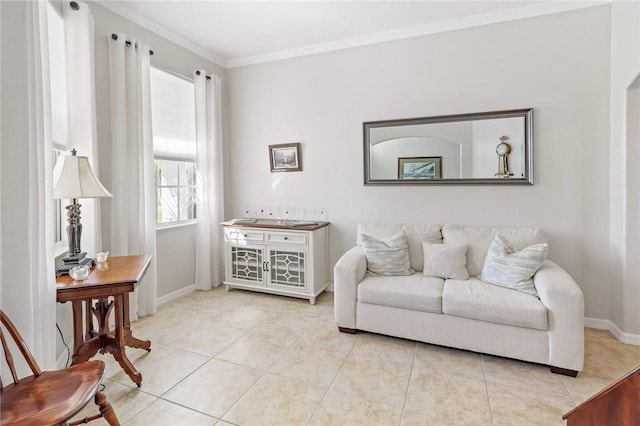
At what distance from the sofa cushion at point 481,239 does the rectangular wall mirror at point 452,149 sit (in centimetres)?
48

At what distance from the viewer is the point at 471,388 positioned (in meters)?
1.95

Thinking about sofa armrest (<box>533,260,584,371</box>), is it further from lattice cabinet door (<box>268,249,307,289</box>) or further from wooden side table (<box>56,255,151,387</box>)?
wooden side table (<box>56,255,151,387</box>)

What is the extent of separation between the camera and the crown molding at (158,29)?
279 cm

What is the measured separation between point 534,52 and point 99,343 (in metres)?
4.24

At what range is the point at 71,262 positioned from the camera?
81.0 inches

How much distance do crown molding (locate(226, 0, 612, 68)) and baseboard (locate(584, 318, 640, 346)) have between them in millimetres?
2782

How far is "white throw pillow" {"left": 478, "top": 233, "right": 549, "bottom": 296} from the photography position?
2.34m

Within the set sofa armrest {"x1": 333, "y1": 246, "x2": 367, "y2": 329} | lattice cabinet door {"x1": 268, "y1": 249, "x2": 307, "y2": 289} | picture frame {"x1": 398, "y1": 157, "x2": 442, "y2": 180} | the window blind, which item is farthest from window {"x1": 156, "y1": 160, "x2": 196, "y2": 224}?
picture frame {"x1": 398, "y1": 157, "x2": 442, "y2": 180}

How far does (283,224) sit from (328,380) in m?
1.83

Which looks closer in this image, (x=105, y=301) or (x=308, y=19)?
(x=105, y=301)

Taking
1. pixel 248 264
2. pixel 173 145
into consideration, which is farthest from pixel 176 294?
pixel 173 145

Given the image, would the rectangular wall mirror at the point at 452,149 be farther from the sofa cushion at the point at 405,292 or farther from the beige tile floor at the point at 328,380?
the beige tile floor at the point at 328,380

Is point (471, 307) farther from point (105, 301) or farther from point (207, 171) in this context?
point (207, 171)

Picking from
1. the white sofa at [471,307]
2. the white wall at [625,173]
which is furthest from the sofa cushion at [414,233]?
the white wall at [625,173]
